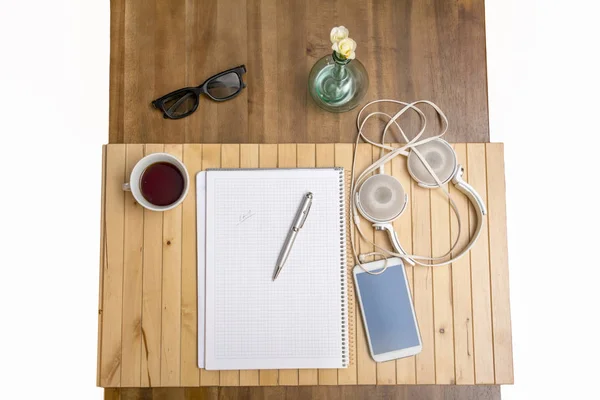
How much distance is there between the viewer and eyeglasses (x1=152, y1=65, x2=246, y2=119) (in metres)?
0.97

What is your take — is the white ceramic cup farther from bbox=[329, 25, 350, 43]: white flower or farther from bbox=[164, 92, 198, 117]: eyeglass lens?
bbox=[329, 25, 350, 43]: white flower

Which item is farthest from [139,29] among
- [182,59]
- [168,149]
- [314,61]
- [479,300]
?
[479,300]

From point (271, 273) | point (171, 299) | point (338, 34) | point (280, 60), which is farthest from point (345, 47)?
point (171, 299)

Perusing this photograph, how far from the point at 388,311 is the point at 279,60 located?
595mm

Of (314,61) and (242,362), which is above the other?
(314,61)

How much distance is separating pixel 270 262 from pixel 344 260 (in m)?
0.15

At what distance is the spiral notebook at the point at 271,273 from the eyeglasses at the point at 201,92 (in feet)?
0.58

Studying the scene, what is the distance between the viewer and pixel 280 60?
99 centimetres

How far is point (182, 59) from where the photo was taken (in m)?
0.99

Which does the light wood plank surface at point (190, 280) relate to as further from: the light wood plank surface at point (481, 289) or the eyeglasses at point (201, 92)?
the light wood plank surface at point (481, 289)

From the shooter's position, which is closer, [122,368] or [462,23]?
[122,368]

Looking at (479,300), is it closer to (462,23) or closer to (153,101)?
(462,23)

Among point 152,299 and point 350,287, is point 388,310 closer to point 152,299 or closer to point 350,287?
point 350,287

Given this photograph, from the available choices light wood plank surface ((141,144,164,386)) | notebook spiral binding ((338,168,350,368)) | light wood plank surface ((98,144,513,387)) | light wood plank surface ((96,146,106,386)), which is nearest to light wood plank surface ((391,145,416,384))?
light wood plank surface ((98,144,513,387))
